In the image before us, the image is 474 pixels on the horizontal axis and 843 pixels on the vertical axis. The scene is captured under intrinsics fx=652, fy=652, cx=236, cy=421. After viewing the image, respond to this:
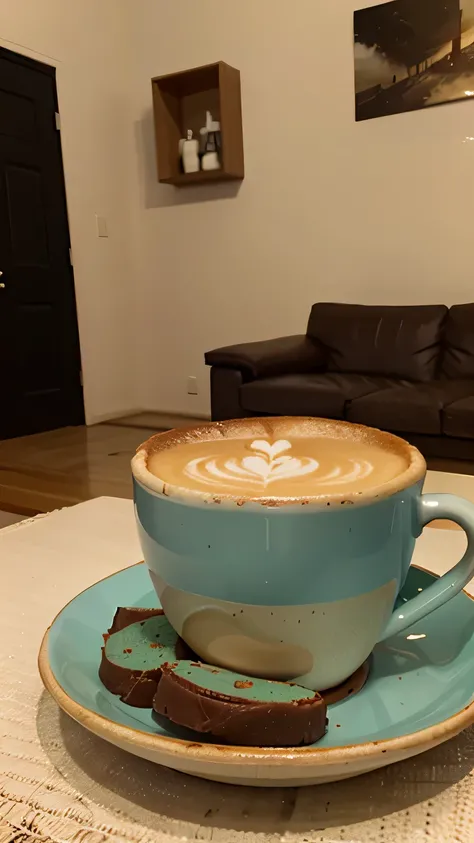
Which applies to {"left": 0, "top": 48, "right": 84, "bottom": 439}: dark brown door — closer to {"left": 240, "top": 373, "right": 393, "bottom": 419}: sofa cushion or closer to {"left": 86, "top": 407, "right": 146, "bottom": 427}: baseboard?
{"left": 86, "top": 407, "right": 146, "bottom": 427}: baseboard

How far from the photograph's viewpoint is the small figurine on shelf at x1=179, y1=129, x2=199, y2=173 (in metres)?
3.78

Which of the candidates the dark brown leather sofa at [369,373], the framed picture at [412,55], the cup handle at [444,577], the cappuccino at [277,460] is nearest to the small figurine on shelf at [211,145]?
the framed picture at [412,55]

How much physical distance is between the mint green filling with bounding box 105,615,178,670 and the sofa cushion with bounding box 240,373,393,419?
2173mm

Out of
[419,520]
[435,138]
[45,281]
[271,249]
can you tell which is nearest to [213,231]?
[271,249]

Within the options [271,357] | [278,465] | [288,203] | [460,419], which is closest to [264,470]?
[278,465]

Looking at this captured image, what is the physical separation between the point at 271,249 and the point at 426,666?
11.6 feet

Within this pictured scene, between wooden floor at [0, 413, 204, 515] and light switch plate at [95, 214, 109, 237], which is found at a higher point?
light switch plate at [95, 214, 109, 237]

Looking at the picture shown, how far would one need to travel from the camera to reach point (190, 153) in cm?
378

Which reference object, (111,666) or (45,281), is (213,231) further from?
(111,666)

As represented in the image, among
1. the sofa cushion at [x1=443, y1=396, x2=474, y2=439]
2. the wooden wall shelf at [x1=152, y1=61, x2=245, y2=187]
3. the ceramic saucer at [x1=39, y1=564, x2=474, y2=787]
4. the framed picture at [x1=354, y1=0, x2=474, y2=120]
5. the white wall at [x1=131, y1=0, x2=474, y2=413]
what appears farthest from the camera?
the wooden wall shelf at [x1=152, y1=61, x2=245, y2=187]

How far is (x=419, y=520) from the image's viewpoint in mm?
392

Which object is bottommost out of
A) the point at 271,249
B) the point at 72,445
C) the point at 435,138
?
the point at 72,445

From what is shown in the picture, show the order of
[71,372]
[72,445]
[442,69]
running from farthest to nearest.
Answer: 1. [71,372]
2. [72,445]
3. [442,69]

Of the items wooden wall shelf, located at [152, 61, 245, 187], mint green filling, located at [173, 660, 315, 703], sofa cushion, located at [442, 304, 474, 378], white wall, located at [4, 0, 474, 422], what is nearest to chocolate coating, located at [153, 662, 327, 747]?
mint green filling, located at [173, 660, 315, 703]
